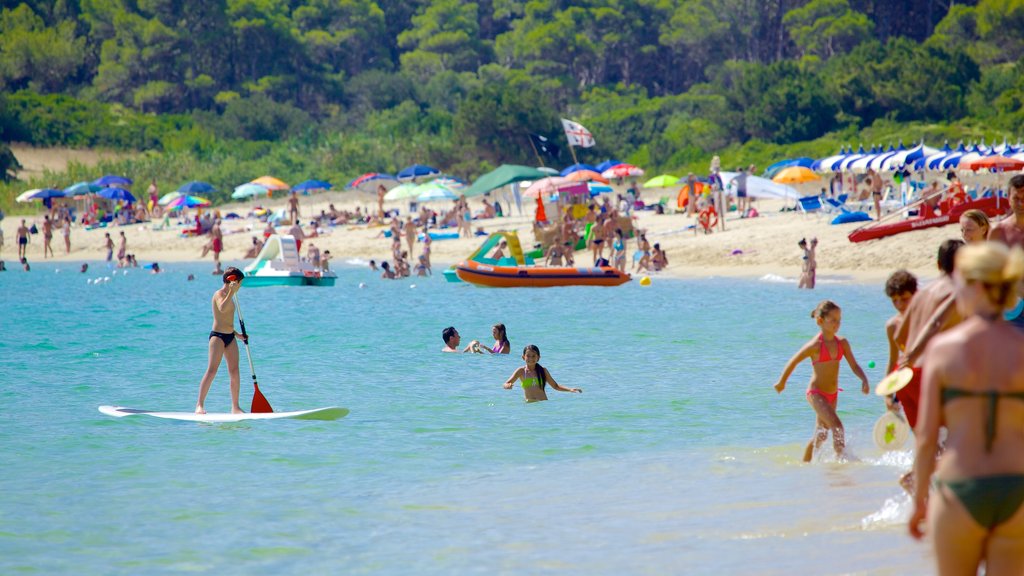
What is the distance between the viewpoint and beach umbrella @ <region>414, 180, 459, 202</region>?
40963 millimetres

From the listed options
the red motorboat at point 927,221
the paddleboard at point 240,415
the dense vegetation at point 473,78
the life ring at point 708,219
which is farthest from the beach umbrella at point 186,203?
the paddleboard at point 240,415

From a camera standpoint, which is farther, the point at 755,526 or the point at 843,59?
the point at 843,59

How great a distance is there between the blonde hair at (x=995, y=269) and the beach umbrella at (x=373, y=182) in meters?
43.7

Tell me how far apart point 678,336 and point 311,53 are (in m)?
61.6

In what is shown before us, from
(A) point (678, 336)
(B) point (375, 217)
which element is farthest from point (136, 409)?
(B) point (375, 217)

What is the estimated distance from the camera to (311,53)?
252 ft

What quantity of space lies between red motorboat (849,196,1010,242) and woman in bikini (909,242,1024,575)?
74.0 ft

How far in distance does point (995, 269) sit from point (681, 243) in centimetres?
2912

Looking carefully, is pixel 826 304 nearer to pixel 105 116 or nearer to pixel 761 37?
pixel 105 116

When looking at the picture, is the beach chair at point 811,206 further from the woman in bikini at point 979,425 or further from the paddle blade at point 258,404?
the woman in bikini at point 979,425

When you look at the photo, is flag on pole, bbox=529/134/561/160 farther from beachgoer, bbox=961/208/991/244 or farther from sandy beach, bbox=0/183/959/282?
beachgoer, bbox=961/208/991/244

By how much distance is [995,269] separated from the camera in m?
3.59

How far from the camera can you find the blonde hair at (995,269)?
358cm

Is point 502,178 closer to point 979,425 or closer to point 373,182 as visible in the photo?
point 373,182
